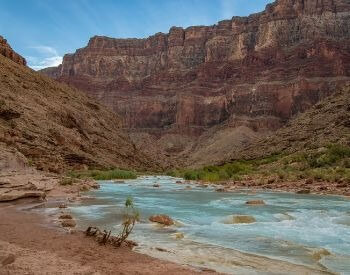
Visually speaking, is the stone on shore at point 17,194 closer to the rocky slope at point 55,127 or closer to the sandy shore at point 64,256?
the sandy shore at point 64,256

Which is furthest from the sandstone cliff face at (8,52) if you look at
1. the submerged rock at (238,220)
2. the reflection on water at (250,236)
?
the submerged rock at (238,220)

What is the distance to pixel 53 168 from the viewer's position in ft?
130

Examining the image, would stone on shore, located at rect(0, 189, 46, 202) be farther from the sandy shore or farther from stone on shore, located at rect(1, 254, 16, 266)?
stone on shore, located at rect(1, 254, 16, 266)

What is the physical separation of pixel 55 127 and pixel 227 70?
10977 centimetres

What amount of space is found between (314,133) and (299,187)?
29716mm

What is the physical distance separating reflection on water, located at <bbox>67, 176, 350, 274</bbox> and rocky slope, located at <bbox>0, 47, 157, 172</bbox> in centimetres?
2269

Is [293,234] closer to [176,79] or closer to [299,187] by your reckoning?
[299,187]

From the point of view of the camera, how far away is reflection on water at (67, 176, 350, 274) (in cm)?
793

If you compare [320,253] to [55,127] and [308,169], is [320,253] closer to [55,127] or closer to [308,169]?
[308,169]

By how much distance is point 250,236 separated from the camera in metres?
10.6

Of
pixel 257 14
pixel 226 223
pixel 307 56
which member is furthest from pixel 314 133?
pixel 257 14

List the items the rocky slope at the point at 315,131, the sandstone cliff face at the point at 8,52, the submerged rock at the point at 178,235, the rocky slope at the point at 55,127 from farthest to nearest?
the sandstone cliff face at the point at 8,52, the rocky slope at the point at 315,131, the rocky slope at the point at 55,127, the submerged rock at the point at 178,235

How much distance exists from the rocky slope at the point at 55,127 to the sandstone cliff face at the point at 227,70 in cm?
6284

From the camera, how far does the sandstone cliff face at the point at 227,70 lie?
13150cm
